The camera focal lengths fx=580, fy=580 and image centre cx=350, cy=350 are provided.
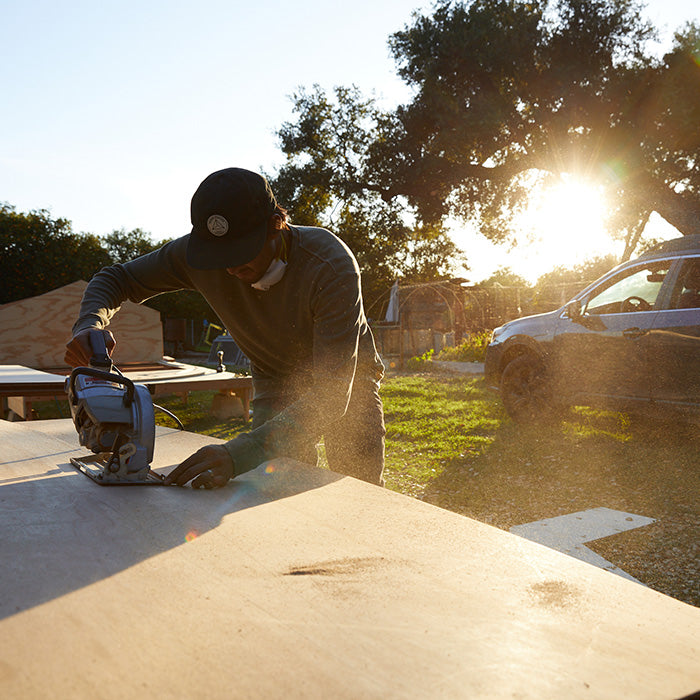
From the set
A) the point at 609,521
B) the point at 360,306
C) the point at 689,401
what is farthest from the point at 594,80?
the point at 360,306

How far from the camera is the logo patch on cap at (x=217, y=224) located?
160cm

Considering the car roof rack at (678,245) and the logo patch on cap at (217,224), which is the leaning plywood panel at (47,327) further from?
the logo patch on cap at (217,224)

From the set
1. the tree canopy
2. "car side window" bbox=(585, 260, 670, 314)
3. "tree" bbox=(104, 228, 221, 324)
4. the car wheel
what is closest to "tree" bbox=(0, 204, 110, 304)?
"tree" bbox=(104, 228, 221, 324)

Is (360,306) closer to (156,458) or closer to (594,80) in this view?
(156,458)

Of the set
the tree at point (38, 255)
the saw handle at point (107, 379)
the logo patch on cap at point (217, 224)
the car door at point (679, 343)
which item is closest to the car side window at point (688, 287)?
the car door at point (679, 343)

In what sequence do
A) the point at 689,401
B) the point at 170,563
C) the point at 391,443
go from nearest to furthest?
the point at 170,563 < the point at 689,401 < the point at 391,443

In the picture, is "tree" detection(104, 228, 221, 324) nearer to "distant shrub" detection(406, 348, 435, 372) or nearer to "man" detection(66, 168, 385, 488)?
"distant shrub" detection(406, 348, 435, 372)

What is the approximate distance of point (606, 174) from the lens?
10.3m

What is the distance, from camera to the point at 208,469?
1.45 meters

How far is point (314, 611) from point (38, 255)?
17.1 meters

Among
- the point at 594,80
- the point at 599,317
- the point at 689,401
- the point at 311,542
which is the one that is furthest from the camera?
the point at 594,80

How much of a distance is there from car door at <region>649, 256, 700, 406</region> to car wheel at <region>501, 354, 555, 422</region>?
1135 millimetres

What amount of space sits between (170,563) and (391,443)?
4.65 m

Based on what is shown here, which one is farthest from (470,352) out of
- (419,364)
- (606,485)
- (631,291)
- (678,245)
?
(606,485)
